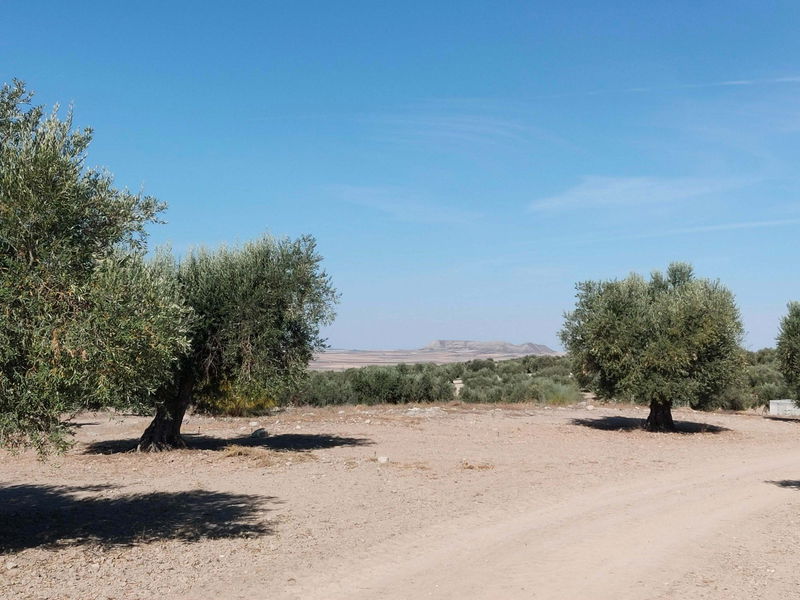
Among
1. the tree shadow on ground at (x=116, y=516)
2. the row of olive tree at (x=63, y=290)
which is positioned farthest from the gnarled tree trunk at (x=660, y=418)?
the row of olive tree at (x=63, y=290)

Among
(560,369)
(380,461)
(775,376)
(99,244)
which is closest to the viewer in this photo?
(99,244)

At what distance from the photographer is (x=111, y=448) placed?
21750mm

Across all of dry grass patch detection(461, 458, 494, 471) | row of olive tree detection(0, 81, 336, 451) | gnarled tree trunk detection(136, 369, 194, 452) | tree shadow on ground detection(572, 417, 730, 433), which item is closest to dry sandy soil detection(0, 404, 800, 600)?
dry grass patch detection(461, 458, 494, 471)

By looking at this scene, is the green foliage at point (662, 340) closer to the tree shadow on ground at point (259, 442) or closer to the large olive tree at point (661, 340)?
the large olive tree at point (661, 340)

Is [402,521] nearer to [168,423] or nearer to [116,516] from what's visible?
[116,516]

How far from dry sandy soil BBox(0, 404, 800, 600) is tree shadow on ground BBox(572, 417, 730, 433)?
16.6 ft

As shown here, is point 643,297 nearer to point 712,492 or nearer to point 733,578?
point 712,492

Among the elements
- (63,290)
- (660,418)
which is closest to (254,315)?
(63,290)

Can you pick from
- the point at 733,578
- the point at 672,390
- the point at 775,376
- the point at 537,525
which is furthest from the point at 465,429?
the point at 775,376

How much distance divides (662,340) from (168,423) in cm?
1744

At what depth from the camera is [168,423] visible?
20781 millimetres

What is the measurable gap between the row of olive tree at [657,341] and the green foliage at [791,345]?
25.5 ft

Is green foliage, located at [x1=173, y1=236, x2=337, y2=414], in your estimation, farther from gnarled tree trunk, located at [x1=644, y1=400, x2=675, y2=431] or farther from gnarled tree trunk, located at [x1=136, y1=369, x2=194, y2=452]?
gnarled tree trunk, located at [x1=644, y1=400, x2=675, y2=431]

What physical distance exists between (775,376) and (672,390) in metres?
30.7
